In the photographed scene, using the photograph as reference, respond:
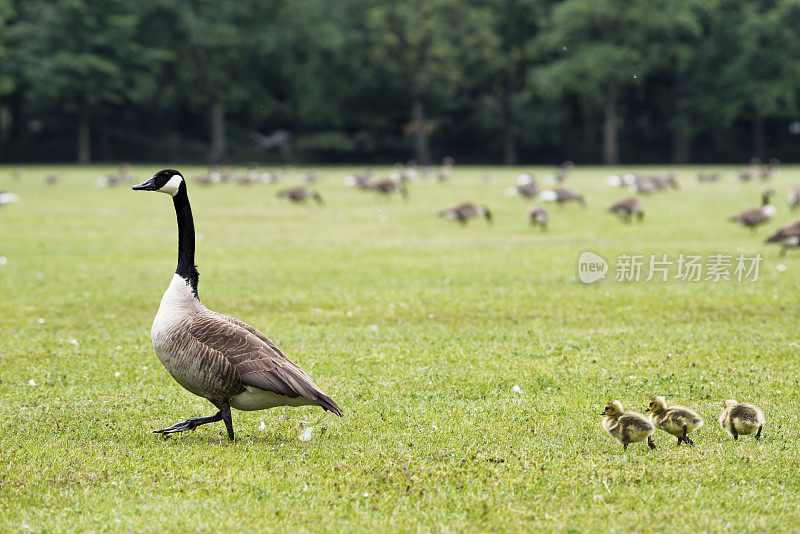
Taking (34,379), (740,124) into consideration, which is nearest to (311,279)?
(34,379)

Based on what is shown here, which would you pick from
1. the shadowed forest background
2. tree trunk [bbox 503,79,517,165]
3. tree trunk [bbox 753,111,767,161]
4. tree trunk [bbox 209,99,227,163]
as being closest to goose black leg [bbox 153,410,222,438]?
the shadowed forest background

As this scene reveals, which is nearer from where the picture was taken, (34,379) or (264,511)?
(264,511)

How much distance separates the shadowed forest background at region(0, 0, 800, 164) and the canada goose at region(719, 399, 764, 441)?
2548 inches

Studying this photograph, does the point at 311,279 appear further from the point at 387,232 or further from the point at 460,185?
the point at 460,185

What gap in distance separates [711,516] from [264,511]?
2796 millimetres

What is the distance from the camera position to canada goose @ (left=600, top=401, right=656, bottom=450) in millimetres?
6297

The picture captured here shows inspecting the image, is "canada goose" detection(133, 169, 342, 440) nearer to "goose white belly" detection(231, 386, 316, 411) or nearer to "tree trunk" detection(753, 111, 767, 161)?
"goose white belly" detection(231, 386, 316, 411)

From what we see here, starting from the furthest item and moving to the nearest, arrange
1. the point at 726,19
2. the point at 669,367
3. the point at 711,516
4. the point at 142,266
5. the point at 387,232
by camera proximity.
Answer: the point at 726,19
the point at 387,232
the point at 142,266
the point at 669,367
the point at 711,516

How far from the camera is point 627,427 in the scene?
20.8ft

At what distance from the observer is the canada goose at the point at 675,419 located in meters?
6.39

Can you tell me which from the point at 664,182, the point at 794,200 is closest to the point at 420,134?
the point at 664,182

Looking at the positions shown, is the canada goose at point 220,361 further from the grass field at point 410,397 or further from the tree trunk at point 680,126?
the tree trunk at point 680,126

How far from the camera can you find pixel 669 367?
356 inches

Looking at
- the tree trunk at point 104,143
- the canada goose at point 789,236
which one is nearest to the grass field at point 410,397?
the canada goose at point 789,236
